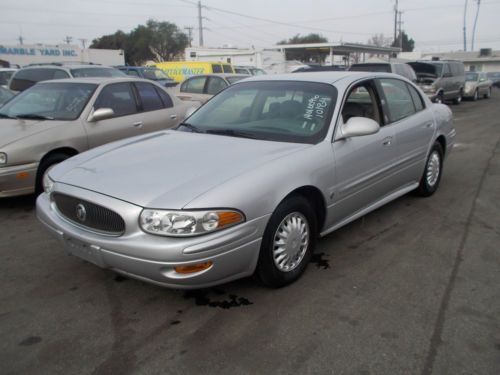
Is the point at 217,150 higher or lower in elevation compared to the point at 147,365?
higher

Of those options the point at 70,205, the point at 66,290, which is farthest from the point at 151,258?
the point at 66,290

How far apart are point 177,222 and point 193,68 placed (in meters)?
20.2

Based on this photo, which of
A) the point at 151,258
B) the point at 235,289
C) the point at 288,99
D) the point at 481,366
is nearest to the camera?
the point at 481,366

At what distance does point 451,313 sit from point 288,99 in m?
2.20

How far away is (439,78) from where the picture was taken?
679 inches

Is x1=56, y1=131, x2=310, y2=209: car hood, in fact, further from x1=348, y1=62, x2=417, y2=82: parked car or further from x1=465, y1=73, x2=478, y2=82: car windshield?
x1=465, y1=73, x2=478, y2=82: car windshield

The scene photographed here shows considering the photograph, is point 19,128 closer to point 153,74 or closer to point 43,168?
point 43,168

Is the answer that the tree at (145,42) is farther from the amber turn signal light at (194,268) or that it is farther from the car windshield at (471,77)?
the amber turn signal light at (194,268)

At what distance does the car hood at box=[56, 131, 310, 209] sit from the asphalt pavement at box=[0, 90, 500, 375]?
0.82 metres

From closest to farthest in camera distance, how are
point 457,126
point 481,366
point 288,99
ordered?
point 481,366, point 288,99, point 457,126

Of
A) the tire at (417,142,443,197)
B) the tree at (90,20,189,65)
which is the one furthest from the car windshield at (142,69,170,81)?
the tree at (90,20,189,65)

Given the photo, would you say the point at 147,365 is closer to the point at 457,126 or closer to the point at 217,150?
the point at 217,150

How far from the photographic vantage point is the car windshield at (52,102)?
19.3 feet

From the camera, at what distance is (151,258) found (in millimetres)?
2738
